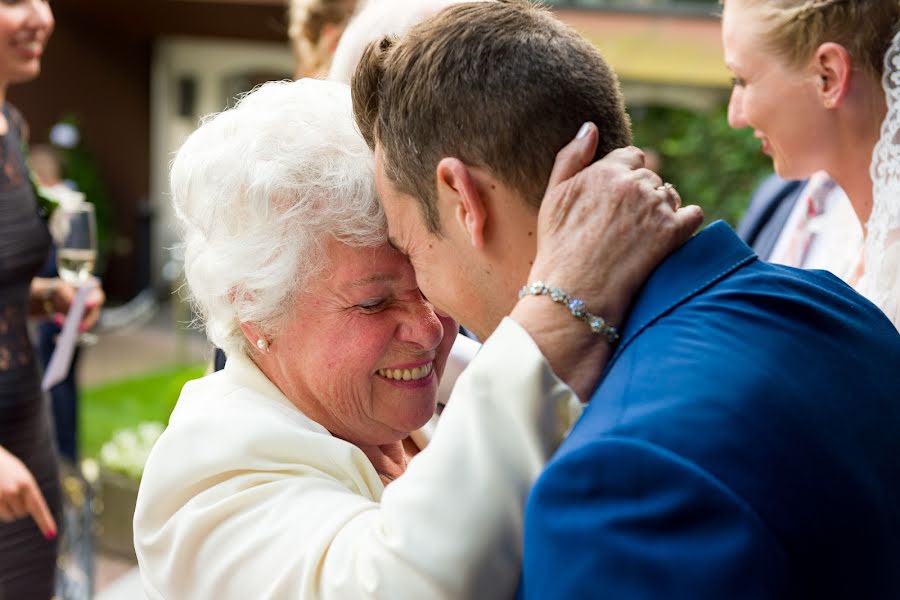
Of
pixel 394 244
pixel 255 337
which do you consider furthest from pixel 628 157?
pixel 255 337

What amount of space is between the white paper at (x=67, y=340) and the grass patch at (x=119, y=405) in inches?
165

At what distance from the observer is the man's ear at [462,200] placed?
1.37 m

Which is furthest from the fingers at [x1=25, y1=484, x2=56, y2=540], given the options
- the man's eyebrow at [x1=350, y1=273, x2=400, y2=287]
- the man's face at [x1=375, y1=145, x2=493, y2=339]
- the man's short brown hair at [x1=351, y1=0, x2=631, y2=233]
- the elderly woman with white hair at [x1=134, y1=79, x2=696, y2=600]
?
the man's short brown hair at [x1=351, y1=0, x2=631, y2=233]

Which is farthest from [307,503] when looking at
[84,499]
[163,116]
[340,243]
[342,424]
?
[163,116]

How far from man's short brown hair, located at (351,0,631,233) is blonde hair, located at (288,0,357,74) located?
2009mm

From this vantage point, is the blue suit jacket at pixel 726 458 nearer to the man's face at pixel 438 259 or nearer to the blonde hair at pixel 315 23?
the man's face at pixel 438 259

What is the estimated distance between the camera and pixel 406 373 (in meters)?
1.92

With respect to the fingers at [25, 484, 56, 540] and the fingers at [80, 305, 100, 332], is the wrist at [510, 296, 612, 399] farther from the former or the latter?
the fingers at [80, 305, 100, 332]

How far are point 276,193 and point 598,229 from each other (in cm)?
65

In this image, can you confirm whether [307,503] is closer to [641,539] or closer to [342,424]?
[342,424]

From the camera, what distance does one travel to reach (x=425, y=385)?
194 centimetres

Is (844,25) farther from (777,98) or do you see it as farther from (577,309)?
(577,309)

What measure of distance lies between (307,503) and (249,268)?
1.46 feet

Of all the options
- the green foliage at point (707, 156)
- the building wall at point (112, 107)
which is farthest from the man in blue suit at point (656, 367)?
the building wall at point (112, 107)
